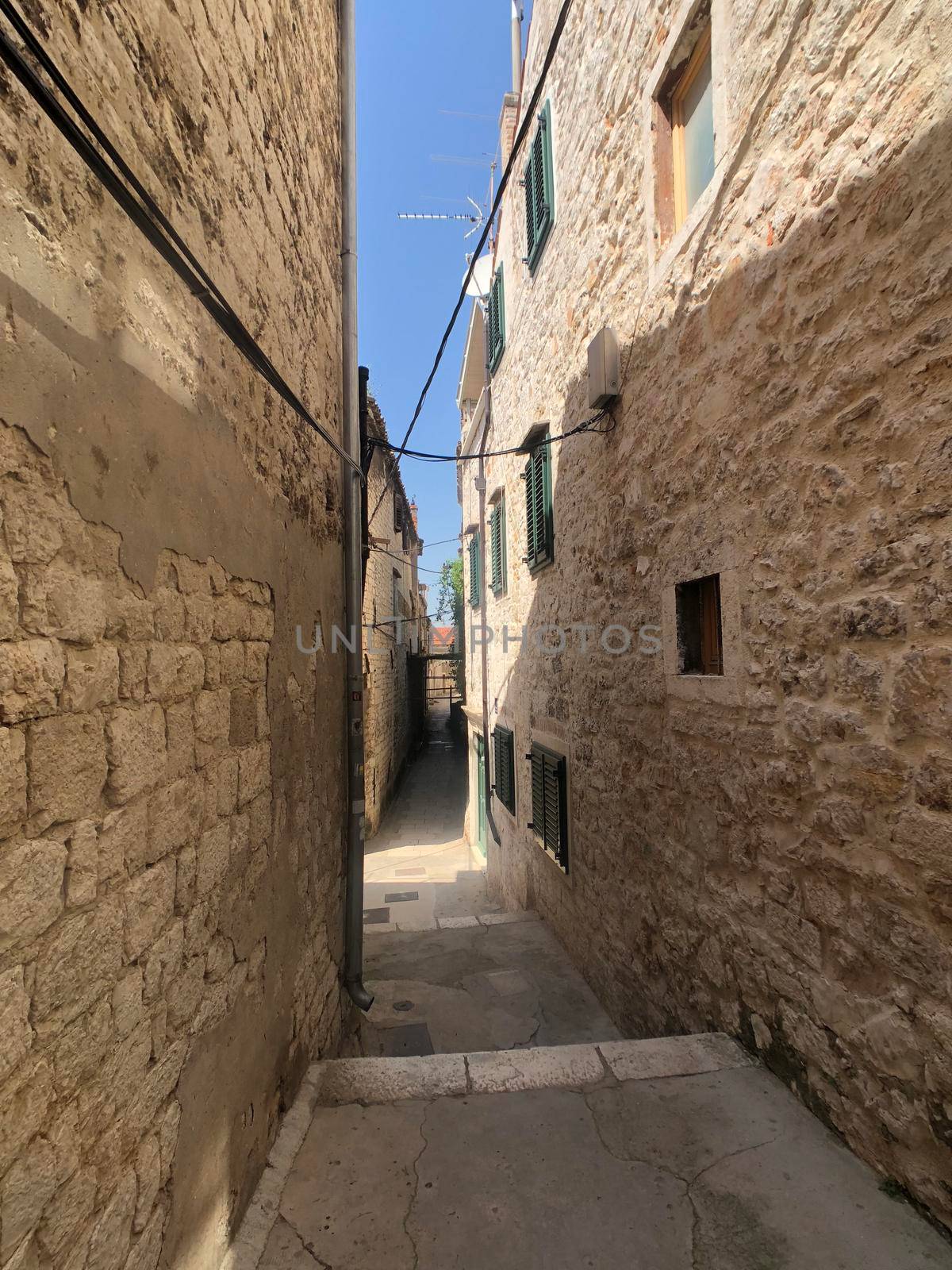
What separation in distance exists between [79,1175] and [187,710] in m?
1.00

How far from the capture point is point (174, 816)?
5.44 ft

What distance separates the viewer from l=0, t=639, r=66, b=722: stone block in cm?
106

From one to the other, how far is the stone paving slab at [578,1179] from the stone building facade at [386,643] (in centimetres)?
471

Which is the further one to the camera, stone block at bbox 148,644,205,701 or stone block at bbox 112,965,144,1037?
stone block at bbox 148,644,205,701

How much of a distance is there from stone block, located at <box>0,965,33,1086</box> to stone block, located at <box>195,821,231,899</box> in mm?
690

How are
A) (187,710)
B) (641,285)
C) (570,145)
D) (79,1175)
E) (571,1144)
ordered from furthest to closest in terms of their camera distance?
1. (570,145)
2. (641,285)
3. (571,1144)
4. (187,710)
5. (79,1175)

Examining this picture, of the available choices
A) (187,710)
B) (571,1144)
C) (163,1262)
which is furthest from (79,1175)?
(571,1144)

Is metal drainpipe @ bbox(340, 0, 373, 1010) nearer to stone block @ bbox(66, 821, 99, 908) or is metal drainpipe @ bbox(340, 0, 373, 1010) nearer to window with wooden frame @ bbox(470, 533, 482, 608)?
stone block @ bbox(66, 821, 99, 908)

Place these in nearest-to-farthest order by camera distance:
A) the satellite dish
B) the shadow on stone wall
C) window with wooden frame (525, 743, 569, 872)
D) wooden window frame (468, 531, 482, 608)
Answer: the shadow on stone wall → window with wooden frame (525, 743, 569, 872) → the satellite dish → wooden window frame (468, 531, 482, 608)

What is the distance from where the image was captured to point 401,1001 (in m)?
4.32

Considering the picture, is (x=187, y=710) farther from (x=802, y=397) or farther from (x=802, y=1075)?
(x=802, y=1075)

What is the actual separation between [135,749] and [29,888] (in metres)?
0.41

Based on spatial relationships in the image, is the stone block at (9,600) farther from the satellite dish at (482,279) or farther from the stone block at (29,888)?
the satellite dish at (482,279)

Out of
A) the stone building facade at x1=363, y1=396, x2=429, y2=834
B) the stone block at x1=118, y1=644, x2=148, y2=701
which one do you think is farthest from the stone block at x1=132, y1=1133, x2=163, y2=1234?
the stone building facade at x1=363, y1=396, x2=429, y2=834
